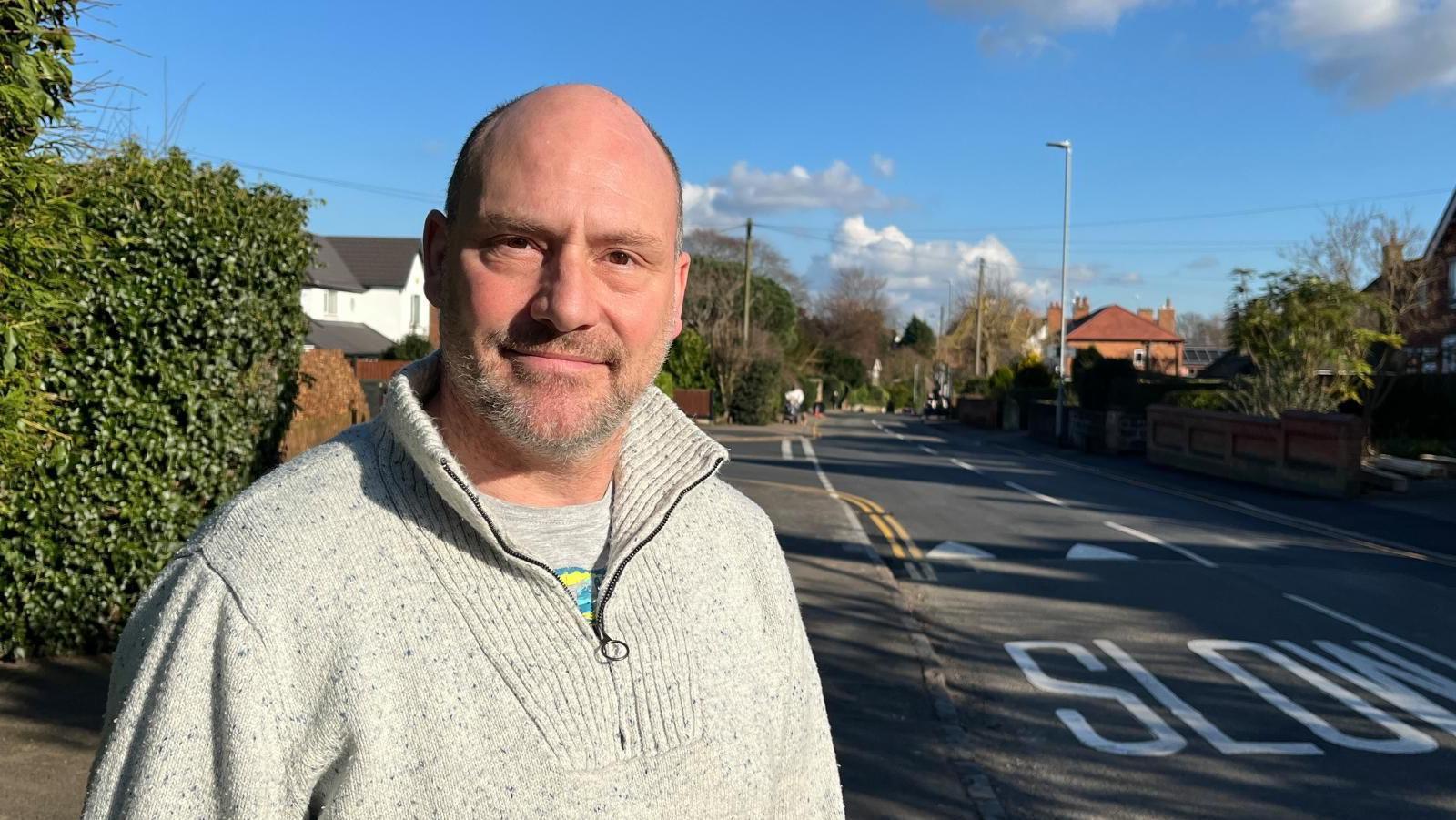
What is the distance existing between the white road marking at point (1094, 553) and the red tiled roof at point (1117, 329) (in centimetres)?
8270

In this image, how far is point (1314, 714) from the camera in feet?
23.5

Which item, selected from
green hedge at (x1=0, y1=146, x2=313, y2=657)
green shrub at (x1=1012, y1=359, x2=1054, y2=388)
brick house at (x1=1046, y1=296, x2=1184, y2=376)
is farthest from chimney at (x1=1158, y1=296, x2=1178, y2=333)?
green hedge at (x1=0, y1=146, x2=313, y2=657)

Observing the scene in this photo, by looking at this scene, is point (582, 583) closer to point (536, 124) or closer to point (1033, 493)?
point (536, 124)

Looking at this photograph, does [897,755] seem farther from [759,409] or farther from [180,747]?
[759,409]

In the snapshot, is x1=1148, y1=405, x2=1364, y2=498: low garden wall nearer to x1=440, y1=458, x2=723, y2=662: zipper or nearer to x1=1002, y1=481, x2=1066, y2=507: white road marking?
x1=1002, y1=481, x2=1066, y2=507: white road marking

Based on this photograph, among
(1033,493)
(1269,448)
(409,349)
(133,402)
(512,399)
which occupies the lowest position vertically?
(1033,493)

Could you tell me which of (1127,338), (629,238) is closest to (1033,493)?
(629,238)

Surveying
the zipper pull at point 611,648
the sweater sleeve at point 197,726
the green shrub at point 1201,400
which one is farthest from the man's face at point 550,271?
the green shrub at point 1201,400

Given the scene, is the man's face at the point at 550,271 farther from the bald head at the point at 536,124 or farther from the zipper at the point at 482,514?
the zipper at the point at 482,514

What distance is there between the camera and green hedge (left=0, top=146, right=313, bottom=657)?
20.7 ft

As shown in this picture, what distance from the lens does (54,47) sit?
4742 mm

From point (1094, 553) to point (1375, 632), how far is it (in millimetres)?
3897

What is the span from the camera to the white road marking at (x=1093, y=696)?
6.59m

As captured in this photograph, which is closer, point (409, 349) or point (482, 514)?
point (482, 514)
